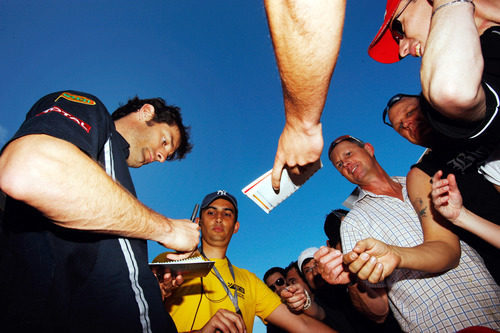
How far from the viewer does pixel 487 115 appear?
90 centimetres

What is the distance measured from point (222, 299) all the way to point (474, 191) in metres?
2.87

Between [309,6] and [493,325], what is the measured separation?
2502 mm

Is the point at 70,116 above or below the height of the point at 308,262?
above

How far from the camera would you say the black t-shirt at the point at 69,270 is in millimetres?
1020

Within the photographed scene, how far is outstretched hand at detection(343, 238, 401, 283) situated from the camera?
4.75 ft

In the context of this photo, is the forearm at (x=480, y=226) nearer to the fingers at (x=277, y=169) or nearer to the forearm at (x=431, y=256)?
the forearm at (x=431, y=256)

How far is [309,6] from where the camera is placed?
3.10 feet

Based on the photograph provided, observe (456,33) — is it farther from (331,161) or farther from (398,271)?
(331,161)

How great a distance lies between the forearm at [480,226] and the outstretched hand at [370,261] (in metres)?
0.83

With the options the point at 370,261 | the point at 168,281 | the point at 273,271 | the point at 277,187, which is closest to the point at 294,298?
the point at 168,281

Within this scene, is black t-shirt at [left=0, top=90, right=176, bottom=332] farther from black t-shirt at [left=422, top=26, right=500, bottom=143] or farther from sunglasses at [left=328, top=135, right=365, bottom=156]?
sunglasses at [left=328, top=135, right=365, bottom=156]

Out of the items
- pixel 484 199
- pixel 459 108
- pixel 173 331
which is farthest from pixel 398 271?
pixel 173 331


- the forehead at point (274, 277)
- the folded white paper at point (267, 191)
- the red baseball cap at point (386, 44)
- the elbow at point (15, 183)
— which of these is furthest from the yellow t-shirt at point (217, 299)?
the red baseball cap at point (386, 44)

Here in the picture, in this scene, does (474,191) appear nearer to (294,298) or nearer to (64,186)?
(294,298)
